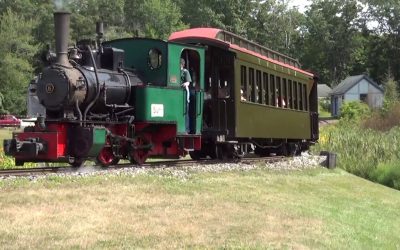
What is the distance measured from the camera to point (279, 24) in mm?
86062

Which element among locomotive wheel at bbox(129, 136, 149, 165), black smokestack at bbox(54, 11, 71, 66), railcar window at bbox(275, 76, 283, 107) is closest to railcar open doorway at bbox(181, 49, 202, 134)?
locomotive wheel at bbox(129, 136, 149, 165)

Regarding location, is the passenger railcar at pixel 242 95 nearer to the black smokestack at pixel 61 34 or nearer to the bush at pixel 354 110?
the black smokestack at pixel 61 34

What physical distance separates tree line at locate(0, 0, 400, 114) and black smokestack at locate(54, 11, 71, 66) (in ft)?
178

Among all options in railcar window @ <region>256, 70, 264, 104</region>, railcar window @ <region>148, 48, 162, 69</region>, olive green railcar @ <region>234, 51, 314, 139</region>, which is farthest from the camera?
railcar window @ <region>256, 70, 264, 104</region>

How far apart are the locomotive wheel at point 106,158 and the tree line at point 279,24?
53557mm

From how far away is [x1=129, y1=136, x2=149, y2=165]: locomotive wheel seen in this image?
42.0 ft

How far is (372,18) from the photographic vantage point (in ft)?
299

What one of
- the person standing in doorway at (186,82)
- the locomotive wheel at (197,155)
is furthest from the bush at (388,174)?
the person standing in doorway at (186,82)

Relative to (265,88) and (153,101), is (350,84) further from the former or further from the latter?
(153,101)

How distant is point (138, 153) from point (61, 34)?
10.5 ft

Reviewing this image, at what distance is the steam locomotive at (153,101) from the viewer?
1112cm

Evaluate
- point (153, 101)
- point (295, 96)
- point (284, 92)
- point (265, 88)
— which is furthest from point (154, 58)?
point (295, 96)

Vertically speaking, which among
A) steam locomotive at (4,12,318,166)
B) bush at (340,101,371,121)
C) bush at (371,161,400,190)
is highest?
bush at (340,101,371,121)

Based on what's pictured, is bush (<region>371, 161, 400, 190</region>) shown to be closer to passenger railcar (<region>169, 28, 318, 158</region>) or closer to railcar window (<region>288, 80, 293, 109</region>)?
passenger railcar (<region>169, 28, 318, 158</region>)
